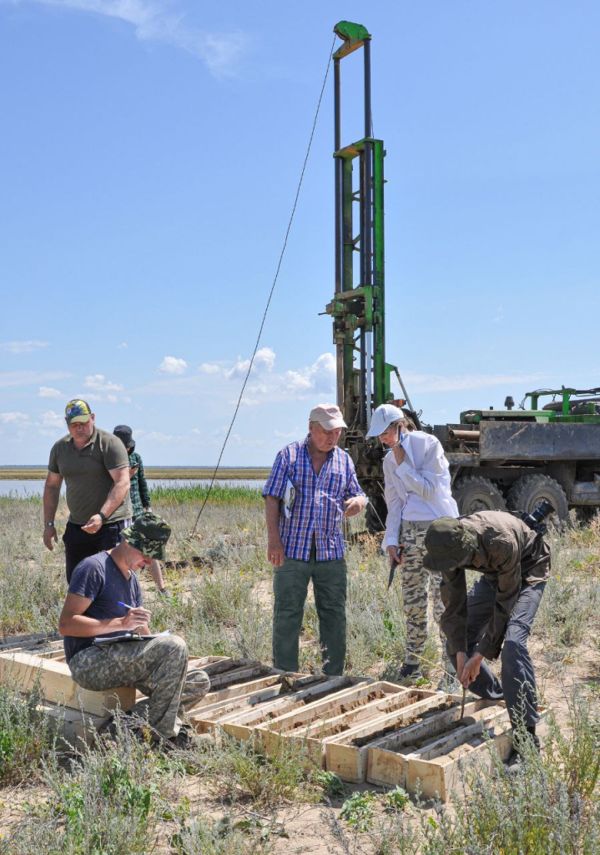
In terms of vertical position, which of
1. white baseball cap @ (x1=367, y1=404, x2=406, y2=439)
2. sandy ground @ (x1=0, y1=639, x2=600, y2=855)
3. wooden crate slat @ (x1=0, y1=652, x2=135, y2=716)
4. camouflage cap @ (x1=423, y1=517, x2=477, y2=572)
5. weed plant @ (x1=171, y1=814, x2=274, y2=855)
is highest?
white baseball cap @ (x1=367, y1=404, x2=406, y2=439)

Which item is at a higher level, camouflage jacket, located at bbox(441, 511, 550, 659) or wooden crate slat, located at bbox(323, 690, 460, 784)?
camouflage jacket, located at bbox(441, 511, 550, 659)

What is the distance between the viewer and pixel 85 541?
6.18 meters

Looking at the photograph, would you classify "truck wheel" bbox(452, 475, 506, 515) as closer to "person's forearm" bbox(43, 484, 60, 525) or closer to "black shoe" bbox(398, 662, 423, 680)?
"black shoe" bbox(398, 662, 423, 680)

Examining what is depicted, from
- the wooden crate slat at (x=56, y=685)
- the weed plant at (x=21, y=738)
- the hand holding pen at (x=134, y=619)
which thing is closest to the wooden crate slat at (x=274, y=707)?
the wooden crate slat at (x=56, y=685)

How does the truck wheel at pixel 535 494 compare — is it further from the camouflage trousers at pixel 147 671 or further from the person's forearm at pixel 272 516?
the camouflage trousers at pixel 147 671

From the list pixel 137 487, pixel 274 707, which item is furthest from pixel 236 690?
pixel 137 487

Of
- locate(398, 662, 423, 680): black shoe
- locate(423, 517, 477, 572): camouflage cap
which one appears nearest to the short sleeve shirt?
locate(398, 662, 423, 680): black shoe

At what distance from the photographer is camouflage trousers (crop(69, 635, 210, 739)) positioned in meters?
4.25

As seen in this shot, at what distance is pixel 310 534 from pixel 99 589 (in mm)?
1498

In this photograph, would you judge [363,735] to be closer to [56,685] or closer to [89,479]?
[56,685]

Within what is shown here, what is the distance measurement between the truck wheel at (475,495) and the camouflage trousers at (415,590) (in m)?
6.42

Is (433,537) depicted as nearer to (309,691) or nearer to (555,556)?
(309,691)

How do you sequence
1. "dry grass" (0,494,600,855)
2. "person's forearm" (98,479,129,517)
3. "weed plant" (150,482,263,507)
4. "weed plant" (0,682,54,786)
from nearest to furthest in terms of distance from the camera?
"dry grass" (0,494,600,855)
"weed plant" (0,682,54,786)
"person's forearm" (98,479,129,517)
"weed plant" (150,482,263,507)

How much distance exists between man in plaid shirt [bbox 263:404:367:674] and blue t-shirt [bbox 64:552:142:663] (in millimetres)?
1168
